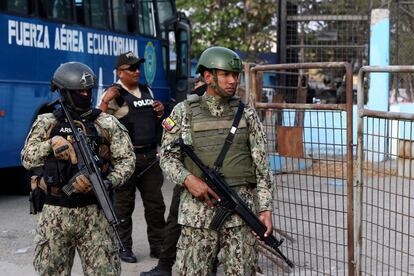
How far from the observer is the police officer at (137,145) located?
19.1ft

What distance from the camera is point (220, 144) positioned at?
3834 mm

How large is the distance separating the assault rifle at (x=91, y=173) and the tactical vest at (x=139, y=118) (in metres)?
2.00

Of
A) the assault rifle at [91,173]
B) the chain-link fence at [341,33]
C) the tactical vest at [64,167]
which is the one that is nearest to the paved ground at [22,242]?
the tactical vest at [64,167]

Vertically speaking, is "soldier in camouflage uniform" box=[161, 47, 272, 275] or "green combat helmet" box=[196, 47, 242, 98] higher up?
"green combat helmet" box=[196, 47, 242, 98]

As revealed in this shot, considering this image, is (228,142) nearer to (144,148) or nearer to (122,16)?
(144,148)

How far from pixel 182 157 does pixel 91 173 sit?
517 millimetres

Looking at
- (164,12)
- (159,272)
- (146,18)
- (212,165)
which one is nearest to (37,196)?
(212,165)

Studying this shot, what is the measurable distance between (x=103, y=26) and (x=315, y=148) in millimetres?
6595

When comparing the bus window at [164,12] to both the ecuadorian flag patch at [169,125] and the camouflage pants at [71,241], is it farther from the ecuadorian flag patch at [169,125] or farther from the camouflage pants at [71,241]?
the camouflage pants at [71,241]

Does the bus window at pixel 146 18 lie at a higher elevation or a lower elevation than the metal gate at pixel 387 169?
higher

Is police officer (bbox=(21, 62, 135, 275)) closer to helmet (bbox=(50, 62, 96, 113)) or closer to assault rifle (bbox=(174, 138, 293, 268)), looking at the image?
helmet (bbox=(50, 62, 96, 113))

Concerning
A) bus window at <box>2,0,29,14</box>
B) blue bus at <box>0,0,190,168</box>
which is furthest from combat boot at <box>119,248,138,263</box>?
bus window at <box>2,0,29,14</box>

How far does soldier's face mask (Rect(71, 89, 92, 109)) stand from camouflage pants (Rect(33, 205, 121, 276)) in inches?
21.8

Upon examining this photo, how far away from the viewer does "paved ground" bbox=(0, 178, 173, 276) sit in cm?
583
